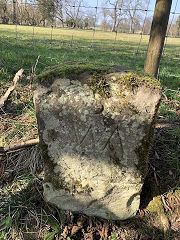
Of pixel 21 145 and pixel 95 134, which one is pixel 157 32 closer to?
pixel 95 134

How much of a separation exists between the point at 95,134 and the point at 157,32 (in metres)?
1.79

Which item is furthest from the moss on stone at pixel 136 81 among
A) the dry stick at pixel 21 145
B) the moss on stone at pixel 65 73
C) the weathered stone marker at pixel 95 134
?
the dry stick at pixel 21 145

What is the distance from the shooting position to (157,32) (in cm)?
255

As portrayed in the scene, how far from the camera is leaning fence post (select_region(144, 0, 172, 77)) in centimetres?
242

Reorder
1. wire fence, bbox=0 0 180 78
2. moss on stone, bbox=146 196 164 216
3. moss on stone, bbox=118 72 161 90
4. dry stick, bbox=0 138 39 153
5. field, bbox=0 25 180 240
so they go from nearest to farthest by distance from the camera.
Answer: moss on stone, bbox=118 72 161 90
field, bbox=0 25 180 240
moss on stone, bbox=146 196 164 216
dry stick, bbox=0 138 39 153
wire fence, bbox=0 0 180 78

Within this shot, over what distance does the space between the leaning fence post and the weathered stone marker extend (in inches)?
55.7

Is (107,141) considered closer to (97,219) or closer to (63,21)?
(97,219)

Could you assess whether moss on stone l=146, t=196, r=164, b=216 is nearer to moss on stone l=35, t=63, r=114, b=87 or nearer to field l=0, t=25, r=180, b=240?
field l=0, t=25, r=180, b=240

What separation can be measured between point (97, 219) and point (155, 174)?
2.63ft

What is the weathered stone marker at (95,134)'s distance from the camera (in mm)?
1482

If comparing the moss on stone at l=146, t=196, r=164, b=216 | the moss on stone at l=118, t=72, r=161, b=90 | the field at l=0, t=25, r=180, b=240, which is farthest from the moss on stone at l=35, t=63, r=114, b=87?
the moss on stone at l=146, t=196, r=164, b=216

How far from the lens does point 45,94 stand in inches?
59.7

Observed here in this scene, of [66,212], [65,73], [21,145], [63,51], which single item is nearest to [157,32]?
[65,73]

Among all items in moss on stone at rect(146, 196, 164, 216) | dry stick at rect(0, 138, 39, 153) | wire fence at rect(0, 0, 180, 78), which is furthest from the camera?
wire fence at rect(0, 0, 180, 78)
